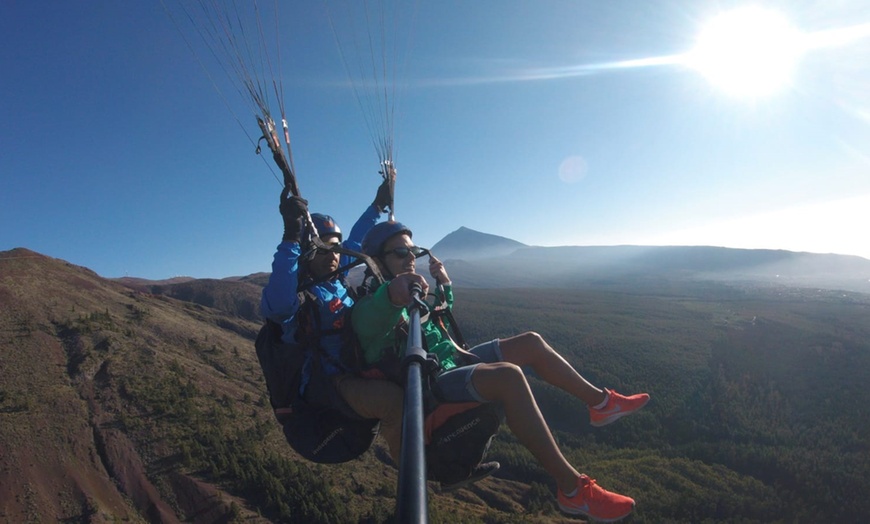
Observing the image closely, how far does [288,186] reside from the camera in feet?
12.0

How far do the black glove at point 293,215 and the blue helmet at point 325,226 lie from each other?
490 mm

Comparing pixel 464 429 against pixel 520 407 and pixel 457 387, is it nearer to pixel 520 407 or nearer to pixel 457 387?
pixel 457 387

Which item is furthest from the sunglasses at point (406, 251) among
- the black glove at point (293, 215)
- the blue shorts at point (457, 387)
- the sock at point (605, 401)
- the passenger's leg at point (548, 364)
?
the sock at point (605, 401)

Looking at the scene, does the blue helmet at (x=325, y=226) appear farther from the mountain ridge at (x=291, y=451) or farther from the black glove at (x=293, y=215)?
the mountain ridge at (x=291, y=451)

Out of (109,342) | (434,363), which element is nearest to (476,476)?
(434,363)

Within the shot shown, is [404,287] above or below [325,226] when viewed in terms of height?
below

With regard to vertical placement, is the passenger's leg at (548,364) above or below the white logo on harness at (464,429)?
above

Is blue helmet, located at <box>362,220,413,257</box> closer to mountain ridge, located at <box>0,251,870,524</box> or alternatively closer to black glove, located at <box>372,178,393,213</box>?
black glove, located at <box>372,178,393,213</box>

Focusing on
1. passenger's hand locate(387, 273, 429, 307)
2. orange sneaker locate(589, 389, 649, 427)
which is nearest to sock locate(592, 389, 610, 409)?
orange sneaker locate(589, 389, 649, 427)

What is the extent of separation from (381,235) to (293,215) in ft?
2.58

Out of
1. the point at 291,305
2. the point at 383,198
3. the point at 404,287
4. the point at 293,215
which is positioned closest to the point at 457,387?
the point at 404,287

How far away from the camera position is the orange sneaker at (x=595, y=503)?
8.45ft

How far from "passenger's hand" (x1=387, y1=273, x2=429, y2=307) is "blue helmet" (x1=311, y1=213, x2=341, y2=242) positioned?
1605 millimetres

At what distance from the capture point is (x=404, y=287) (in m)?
2.53
